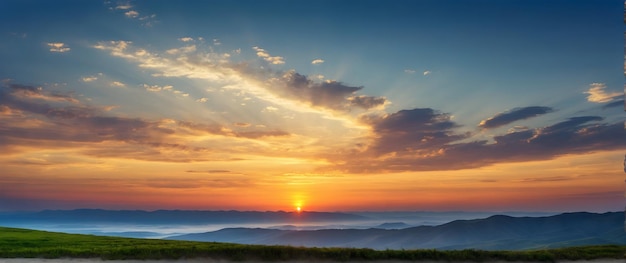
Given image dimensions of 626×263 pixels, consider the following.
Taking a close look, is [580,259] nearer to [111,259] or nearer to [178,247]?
[178,247]

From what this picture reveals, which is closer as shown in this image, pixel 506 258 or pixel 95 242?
pixel 506 258

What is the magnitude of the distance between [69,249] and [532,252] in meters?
27.0

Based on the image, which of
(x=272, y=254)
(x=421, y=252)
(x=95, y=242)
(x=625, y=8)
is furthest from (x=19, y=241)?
(x=625, y=8)

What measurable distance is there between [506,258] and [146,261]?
20.1 metres

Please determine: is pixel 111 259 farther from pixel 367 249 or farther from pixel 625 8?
pixel 625 8

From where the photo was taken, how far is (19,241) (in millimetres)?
31328

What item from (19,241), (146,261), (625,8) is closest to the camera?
(625,8)

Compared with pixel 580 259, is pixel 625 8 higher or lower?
higher

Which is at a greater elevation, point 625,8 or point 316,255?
point 625,8

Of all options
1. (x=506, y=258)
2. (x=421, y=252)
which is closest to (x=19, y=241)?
(x=421, y=252)

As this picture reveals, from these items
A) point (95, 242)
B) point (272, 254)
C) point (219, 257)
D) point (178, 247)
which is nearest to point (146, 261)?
point (178, 247)

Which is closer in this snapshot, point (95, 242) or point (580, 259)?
point (580, 259)

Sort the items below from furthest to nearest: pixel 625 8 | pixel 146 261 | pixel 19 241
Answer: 1. pixel 19 241
2. pixel 146 261
3. pixel 625 8

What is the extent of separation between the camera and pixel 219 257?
82.4ft
